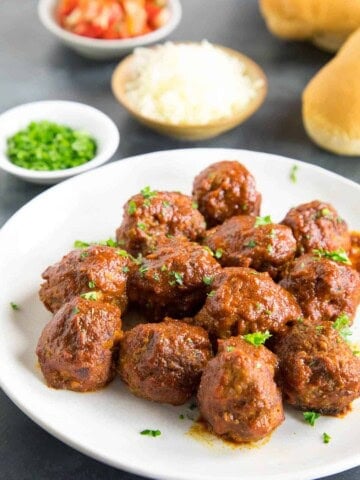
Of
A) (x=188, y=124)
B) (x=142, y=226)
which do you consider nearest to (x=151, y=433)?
(x=142, y=226)

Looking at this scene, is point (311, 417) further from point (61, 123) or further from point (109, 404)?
point (61, 123)

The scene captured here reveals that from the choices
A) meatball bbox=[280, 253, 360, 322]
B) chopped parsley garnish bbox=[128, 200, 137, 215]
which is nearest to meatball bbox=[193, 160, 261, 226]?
chopped parsley garnish bbox=[128, 200, 137, 215]

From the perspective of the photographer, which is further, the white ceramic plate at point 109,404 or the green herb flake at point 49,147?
the green herb flake at point 49,147

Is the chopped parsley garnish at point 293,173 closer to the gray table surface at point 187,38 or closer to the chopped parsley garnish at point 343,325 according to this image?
the gray table surface at point 187,38

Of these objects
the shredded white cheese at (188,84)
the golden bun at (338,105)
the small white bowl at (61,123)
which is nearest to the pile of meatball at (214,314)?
the small white bowl at (61,123)

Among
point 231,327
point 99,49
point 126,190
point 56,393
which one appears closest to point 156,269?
point 231,327

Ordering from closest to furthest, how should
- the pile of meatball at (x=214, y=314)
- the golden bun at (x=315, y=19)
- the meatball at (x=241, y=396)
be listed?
the meatball at (x=241, y=396), the pile of meatball at (x=214, y=314), the golden bun at (x=315, y=19)
